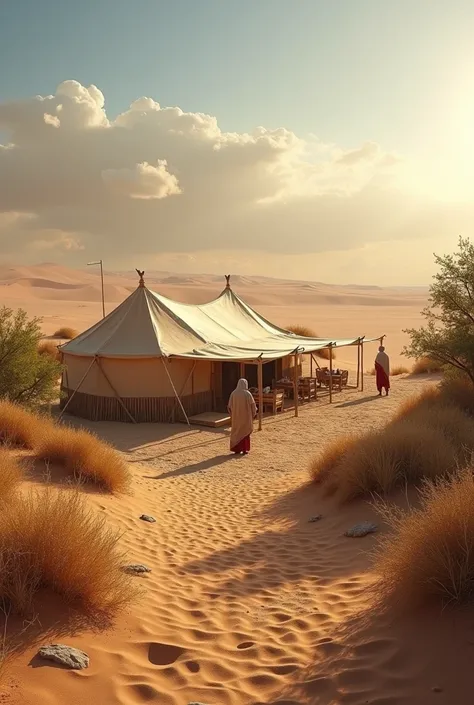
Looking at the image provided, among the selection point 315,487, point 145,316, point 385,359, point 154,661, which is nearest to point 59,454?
point 315,487

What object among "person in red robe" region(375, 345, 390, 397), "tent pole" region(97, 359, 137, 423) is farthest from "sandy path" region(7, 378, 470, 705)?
"person in red robe" region(375, 345, 390, 397)

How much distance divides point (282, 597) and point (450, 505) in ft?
6.08

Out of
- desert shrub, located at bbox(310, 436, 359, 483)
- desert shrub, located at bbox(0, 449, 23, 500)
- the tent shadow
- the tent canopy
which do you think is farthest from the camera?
the tent canopy

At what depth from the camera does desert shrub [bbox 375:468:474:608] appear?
370cm

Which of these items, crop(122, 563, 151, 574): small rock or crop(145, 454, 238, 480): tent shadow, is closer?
crop(122, 563, 151, 574): small rock

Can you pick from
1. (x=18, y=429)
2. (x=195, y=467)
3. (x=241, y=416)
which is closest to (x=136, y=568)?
(x=18, y=429)

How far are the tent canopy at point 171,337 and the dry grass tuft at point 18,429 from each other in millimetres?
5685

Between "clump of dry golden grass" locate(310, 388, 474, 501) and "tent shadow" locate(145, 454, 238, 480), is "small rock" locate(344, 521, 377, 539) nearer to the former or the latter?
"clump of dry golden grass" locate(310, 388, 474, 501)

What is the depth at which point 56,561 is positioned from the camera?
4.03 metres

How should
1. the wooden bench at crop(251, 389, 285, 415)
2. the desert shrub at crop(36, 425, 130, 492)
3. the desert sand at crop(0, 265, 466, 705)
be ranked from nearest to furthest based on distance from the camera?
the desert sand at crop(0, 265, 466, 705) < the desert shrub at crop(36, 425, 130, 492) < the wooden bench at crop(251, 389, 285, 415)

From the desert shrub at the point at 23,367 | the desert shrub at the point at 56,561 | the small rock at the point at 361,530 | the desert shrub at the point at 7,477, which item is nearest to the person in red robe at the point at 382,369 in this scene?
the desert shrub at the point at 23,367

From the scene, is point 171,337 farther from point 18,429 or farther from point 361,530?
point 361,530

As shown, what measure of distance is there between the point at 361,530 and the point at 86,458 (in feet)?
12.5

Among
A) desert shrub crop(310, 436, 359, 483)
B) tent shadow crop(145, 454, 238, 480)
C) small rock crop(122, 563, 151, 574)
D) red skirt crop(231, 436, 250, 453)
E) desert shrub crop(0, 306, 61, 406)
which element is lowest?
tent shadow crop(145, 454, 238, 480)
